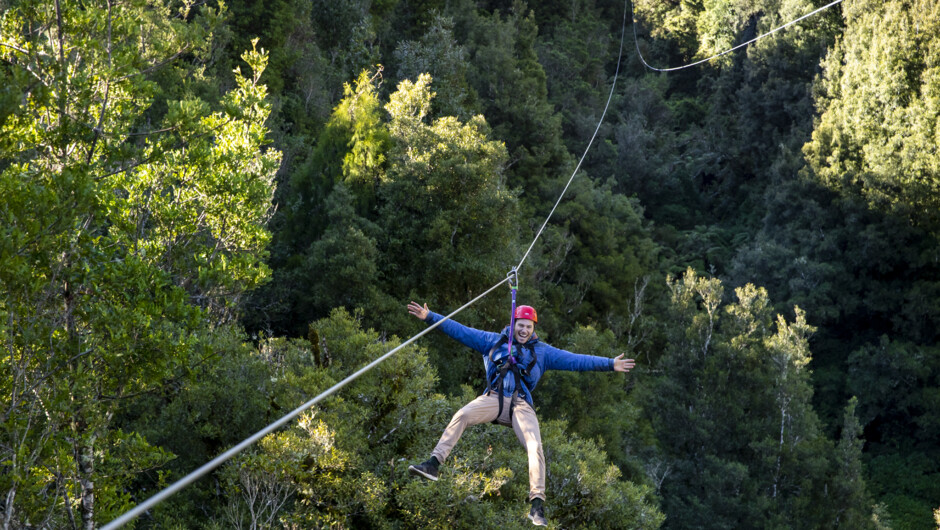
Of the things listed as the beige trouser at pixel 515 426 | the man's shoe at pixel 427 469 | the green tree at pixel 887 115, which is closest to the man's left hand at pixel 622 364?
the beige trouser at pixel 515 426

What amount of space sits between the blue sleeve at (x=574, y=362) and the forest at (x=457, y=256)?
4.10 m

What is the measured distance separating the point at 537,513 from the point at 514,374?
1210 millimetres

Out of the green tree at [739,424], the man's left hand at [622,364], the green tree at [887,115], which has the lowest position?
the green tree at [739,424]

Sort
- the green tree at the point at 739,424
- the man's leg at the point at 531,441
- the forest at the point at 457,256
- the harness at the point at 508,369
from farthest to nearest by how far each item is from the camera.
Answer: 1. the green tree at the point at 739,424
2. the forest at the point at 457,256
3. the harness at the point at 508,369
4. the man's leg at the point at 531,441

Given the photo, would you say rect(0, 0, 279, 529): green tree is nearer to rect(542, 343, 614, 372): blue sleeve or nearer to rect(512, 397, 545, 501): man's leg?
rect(512, 397, 545, 501): man's leg

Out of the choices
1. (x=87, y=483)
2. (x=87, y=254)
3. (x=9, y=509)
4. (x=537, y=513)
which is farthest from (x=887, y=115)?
(x=9, y=509)

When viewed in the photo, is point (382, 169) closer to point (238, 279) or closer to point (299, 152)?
point (299, 152)

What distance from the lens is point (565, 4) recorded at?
191ft

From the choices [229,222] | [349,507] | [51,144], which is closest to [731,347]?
[349,507]

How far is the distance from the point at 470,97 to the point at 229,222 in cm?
2460

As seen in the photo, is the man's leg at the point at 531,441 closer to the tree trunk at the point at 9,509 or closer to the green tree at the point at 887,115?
the tree trunk at the point at 9,509

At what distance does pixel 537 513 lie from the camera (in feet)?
23.5

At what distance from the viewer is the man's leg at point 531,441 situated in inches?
290

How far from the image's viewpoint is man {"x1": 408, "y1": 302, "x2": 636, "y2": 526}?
7527 millimetres
